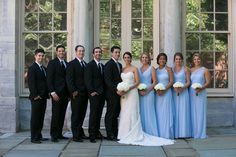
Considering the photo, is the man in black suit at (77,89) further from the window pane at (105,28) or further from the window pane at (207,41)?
the window pane at (207,41)

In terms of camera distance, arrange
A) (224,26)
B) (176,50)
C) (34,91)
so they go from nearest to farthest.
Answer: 1. (34,91)
2. (176,50)
3. (224,26)

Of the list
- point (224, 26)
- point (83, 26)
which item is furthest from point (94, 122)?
point (224, 26)

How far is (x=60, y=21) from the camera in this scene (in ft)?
41.6

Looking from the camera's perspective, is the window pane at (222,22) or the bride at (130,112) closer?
the bride at (130,112)

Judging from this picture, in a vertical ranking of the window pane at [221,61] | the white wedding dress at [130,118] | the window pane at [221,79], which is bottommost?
the white wedding dress at [130,118]

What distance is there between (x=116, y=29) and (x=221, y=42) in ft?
9.02

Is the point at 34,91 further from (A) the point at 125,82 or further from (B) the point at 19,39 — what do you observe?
(B) the point at 19,39

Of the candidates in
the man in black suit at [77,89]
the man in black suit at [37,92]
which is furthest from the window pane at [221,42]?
the man in black suit at [37,92]

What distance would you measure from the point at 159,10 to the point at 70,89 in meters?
3.78

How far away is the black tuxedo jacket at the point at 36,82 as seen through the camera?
1009cm

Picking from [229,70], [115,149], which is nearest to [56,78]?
[115,149]

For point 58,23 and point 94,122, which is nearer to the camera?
point 94,122

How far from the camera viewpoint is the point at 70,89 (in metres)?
10.1

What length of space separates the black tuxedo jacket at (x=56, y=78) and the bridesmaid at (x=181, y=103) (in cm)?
241
